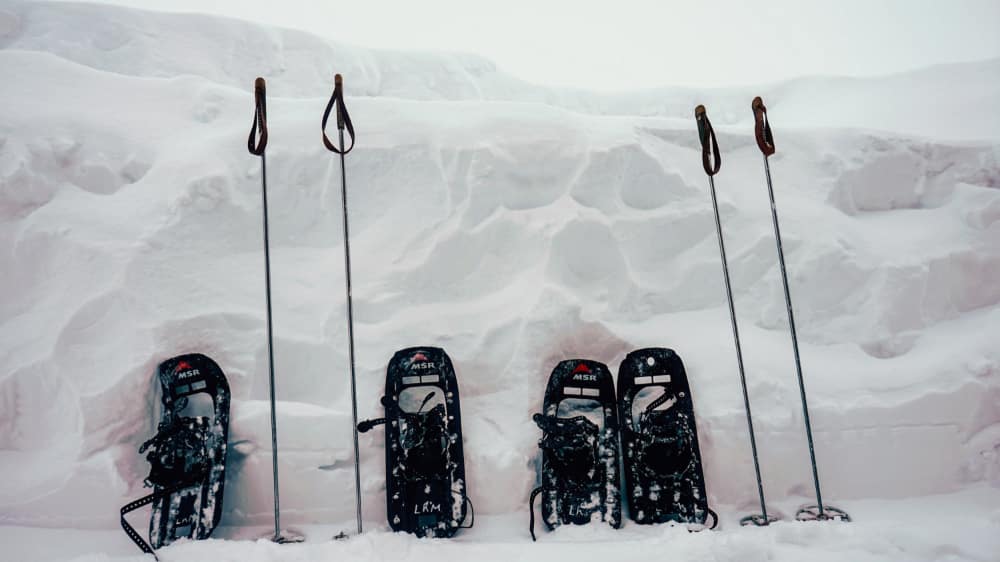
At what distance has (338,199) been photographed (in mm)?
3350

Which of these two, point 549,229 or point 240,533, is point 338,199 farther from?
point 240,533

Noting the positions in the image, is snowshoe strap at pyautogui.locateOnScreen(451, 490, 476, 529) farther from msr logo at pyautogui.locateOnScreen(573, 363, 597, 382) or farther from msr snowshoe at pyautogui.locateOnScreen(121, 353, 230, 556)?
msr snowshoe at pyautogui.locateOnScreen(121, 353, 230, 556)

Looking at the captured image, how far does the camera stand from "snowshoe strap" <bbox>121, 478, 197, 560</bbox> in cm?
206

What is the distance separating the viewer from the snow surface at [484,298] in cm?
238

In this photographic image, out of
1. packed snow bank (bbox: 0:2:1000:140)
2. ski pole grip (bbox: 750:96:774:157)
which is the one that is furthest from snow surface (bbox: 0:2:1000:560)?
packed snow bank (bbox: 0:2:1000:140)

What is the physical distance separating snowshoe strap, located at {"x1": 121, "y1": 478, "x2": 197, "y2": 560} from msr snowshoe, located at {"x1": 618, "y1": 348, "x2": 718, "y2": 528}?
6.36 ft

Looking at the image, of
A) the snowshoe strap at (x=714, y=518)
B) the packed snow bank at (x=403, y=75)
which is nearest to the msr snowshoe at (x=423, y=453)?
the snowshoe strap at (x=714, y=518)

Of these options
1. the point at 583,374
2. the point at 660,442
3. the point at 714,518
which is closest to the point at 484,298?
the point at 583,374

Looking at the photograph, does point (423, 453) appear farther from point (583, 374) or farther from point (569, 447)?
point (583, 374)

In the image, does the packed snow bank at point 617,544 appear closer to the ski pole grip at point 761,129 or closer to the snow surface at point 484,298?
the snow surface at point 484,298

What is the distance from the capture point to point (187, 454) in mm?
2373

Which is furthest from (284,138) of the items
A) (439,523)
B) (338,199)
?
(439,523)

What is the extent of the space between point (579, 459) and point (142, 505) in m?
1.82

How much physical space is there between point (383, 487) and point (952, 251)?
3.35 m
